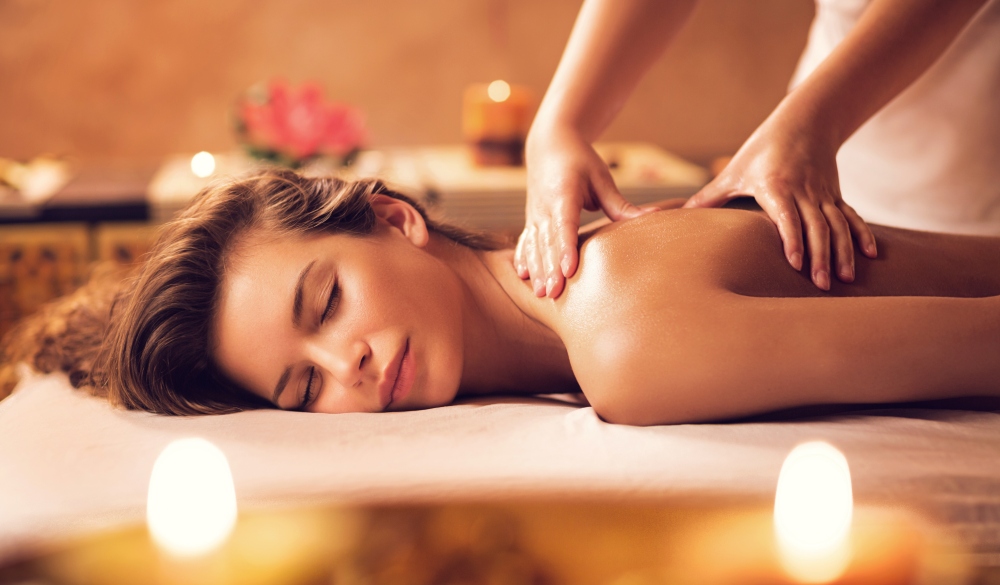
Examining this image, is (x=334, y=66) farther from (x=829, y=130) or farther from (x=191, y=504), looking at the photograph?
(x=191, y=504)

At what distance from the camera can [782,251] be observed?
3.34ft

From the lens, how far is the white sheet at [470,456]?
0.69 m

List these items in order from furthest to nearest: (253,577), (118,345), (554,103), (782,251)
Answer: (554,103), (118,345), (782,251), (253,577)

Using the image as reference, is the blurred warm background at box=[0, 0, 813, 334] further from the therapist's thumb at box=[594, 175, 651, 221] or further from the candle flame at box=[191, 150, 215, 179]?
the therapist's thumb at box=[594, 175, 651, 221]

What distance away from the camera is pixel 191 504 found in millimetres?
453

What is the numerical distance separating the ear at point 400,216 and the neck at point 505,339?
0.04 meters

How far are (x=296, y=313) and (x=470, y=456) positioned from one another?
14.0 inches

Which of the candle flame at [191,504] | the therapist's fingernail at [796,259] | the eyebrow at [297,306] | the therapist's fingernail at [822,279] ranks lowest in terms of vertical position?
the eyebrow at [297,306]

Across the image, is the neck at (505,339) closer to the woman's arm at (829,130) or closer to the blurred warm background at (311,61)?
the woman's arm at (829,130)

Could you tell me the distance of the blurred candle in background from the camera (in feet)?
8.80

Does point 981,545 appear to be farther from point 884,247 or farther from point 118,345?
point 118,345

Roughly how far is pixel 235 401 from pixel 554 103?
2.19 feet

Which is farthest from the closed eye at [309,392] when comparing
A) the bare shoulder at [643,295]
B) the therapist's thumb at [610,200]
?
the therapist's thumb at [610,200]

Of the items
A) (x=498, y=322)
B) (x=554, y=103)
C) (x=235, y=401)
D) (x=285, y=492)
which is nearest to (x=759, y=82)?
(x=554, y=103)
